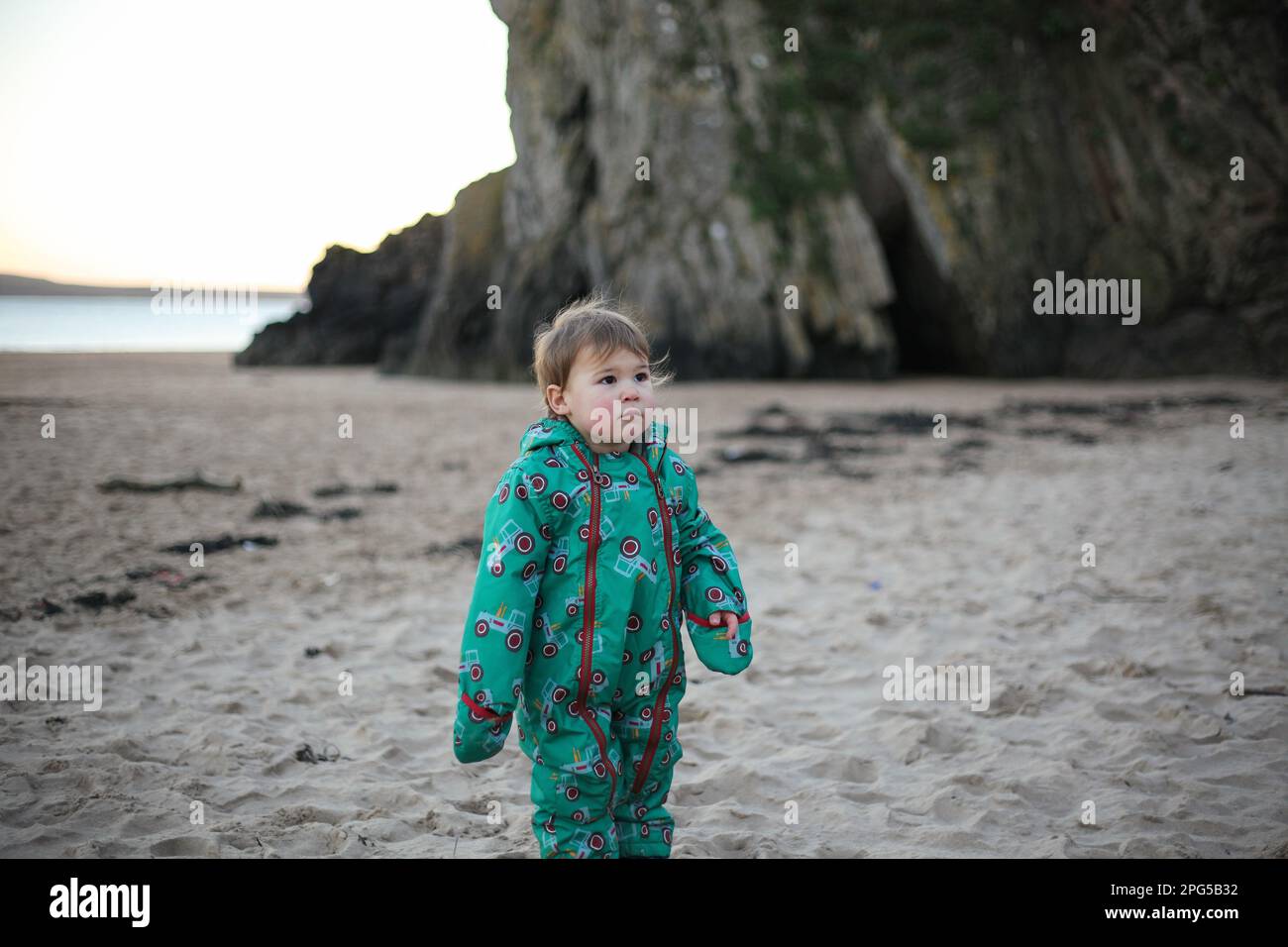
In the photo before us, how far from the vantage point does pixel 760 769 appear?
3.98 meters

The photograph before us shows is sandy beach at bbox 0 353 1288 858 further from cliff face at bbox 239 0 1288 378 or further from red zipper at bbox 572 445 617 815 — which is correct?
cliff face at bbox 239 0 1288 378

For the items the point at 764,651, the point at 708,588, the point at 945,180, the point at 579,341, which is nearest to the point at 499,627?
the point at 708,588

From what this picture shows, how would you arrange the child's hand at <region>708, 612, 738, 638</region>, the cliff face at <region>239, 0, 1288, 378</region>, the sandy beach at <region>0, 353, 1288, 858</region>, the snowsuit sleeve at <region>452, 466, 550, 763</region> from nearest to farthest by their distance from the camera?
the snowsuit sleeve at <region>452, 466, 550, 763</region>
the child's hand at <region>708, 612, 738, 638</region>
the sandy beach at <region>0, 353, 1288, 858</region>
the cliff face at <region>239, 0, 1288, 378</region>

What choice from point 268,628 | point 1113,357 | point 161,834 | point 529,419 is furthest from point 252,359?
point 161,834

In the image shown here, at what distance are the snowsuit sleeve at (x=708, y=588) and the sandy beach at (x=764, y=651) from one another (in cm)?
84

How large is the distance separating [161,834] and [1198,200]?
19917 millimetres

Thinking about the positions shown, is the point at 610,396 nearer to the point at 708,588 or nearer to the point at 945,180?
the point at 708,588

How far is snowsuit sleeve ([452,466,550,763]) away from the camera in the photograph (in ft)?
8.47

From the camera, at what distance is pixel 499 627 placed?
2.59 metres

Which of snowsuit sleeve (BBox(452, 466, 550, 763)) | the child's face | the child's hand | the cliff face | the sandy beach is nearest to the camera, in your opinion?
snowsuit sleeve (BBox(452, 466, 550, 763))

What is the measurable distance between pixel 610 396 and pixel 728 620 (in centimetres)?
72

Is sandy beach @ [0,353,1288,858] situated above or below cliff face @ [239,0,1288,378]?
below

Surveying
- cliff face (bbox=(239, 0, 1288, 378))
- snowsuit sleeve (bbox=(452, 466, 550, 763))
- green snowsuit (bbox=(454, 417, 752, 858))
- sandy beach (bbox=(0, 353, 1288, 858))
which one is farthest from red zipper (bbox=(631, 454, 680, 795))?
cliff face (bbox=(239, 0, 1288, 378))
